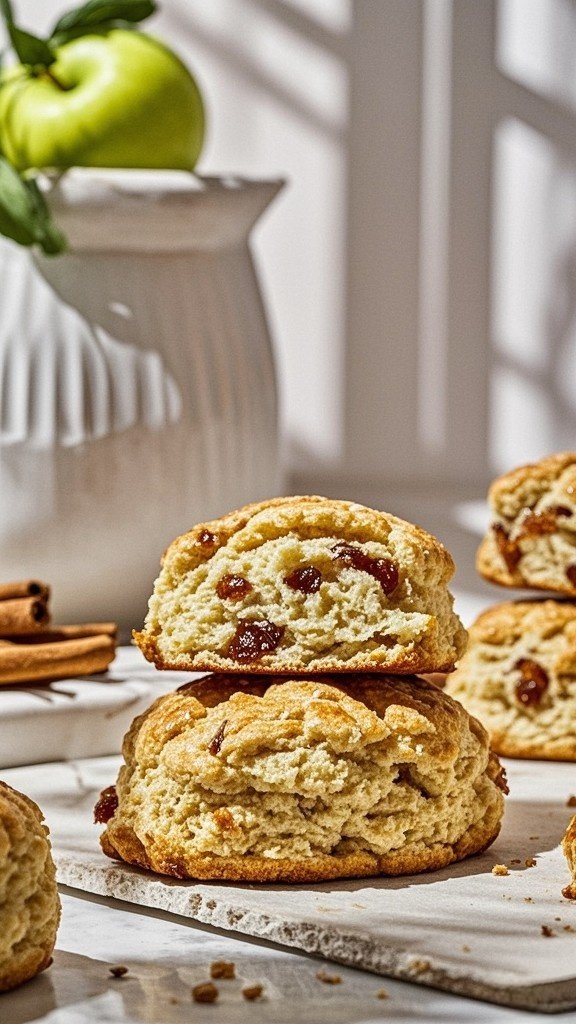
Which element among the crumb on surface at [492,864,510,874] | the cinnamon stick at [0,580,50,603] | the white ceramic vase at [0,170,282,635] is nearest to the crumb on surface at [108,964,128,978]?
the crumb on surface at [492,864,510,874]

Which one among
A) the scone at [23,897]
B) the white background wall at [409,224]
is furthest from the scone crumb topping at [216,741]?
the white background wall at [409,224]

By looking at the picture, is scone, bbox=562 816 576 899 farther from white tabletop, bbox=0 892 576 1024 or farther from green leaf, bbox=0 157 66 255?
green leaf, bbox=0 157 66 255

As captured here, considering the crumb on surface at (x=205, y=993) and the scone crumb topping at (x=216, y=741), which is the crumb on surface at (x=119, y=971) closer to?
the crumb on surface at (x=205, y=993)

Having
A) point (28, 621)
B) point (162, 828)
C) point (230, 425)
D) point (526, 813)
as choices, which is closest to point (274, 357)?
point (230, 425)

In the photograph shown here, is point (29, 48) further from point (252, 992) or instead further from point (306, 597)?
point (252, 992)

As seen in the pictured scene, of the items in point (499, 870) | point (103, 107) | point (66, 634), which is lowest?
point (66, 634)

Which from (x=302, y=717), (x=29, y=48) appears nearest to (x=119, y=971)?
(x=302, y=717)
